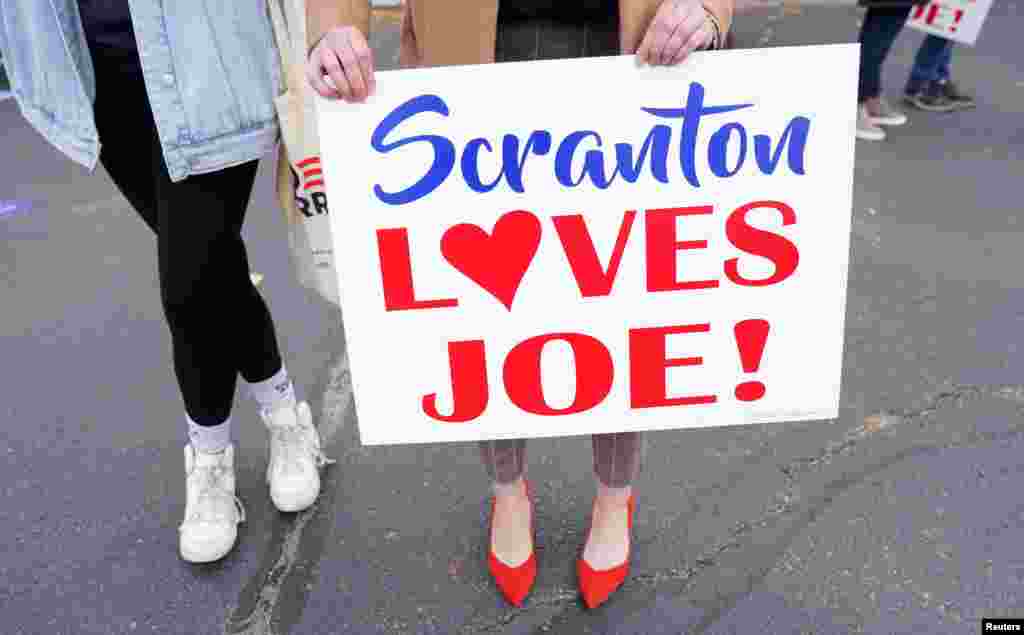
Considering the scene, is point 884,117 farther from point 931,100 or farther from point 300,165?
point 300,165

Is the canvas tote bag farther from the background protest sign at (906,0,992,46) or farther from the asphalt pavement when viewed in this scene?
the background protest sign at (906,0,992,46)

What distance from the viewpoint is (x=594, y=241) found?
1.39m

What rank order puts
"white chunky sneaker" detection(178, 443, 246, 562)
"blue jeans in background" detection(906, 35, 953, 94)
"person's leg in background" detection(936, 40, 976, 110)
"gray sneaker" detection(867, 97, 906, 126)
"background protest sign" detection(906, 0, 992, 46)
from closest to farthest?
1. "white chunky sneaker" detection(178, 443, 246, 562)
2. "background protest sign" detection(906, 0, 992, 46)
3. "gray sneaker" detection(867, 97, 906, 126)
4. "blue jeans in background" detection(906, 35, 953, 94)
5. "person's leg in background" detection(936, 40, 976, 110)

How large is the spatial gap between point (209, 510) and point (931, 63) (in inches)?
178

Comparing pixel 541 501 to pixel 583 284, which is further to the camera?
pixel 541 501

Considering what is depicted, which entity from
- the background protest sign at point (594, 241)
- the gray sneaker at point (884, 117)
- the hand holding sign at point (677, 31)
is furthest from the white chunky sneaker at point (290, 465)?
the gray sneaker at point (884, 117)

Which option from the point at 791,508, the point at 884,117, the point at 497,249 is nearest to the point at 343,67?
the point at 497,249

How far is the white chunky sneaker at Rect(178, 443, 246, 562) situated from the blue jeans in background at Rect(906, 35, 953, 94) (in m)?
4.40

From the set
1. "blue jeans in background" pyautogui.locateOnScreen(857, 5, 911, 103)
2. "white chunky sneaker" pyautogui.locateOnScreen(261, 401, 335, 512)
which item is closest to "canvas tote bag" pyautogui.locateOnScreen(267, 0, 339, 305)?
"white chunky sneaker" pyautogui.locateOnScreen(261, 401, 335, 512)

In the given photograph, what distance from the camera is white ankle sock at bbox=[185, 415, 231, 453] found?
1.99 meters

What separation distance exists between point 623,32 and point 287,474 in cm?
135

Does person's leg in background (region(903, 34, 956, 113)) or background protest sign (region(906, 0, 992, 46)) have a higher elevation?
background protest sign (region(906, 0, 992, 46))

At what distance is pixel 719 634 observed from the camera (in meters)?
1.78

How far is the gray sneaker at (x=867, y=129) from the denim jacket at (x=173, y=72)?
373cm
